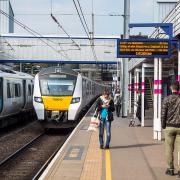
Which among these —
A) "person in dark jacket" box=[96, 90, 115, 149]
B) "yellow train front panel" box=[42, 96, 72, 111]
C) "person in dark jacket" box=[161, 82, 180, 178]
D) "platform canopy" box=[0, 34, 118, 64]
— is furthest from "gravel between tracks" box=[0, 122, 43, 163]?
"platform canopy" box=[0, 34, 118, 64]

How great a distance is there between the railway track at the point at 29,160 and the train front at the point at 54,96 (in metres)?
1.18

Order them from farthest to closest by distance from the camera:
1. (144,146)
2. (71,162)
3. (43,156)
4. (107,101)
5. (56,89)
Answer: (56,89), (43,156), (144,146), (107,101), (71,162)

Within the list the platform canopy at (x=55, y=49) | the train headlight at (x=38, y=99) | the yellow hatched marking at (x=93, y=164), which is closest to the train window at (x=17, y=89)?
the train headlight at (x=38, y=99)

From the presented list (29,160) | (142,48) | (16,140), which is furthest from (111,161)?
(16,140)

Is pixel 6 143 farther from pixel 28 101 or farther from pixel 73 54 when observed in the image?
pixel 73 54

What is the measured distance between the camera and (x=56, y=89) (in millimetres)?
22859

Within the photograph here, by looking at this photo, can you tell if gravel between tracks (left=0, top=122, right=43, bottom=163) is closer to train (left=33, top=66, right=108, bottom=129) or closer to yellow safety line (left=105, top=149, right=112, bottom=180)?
train (left=33, top=66, right=108, bottom=129)

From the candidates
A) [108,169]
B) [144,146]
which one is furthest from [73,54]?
[108,169]

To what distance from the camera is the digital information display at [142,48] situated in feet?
51.6

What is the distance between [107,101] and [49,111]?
844cm

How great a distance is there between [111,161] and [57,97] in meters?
10.9

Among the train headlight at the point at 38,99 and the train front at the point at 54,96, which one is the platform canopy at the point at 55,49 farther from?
the train headlight at the point at 38,99

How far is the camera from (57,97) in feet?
73.7

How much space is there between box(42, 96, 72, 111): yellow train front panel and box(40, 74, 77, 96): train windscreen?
22 centimetres
